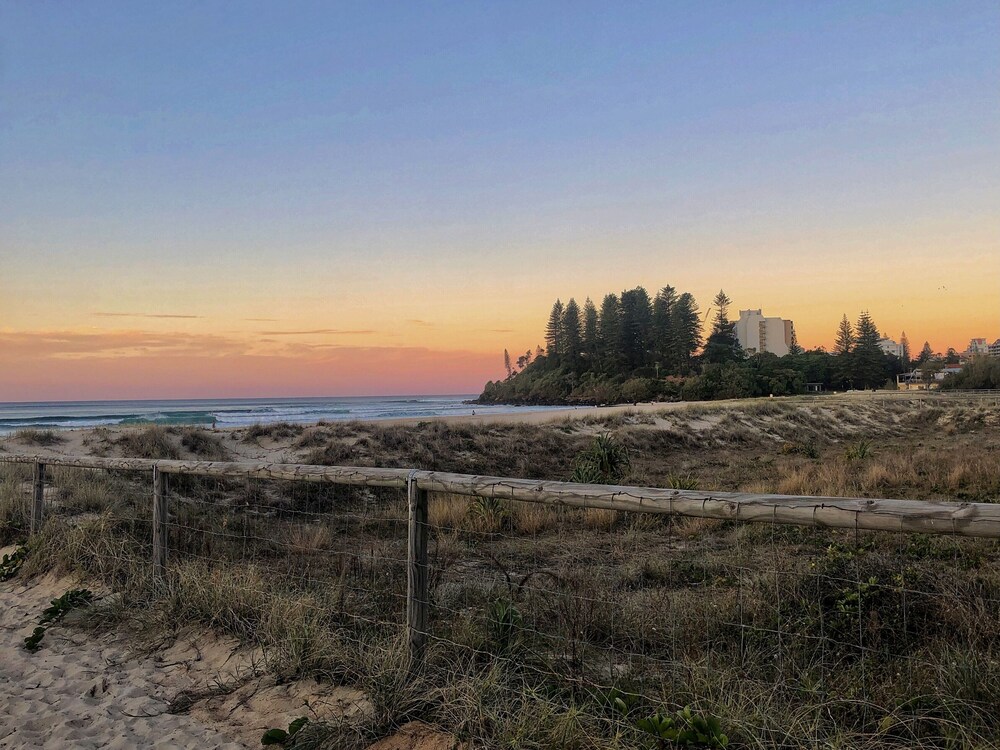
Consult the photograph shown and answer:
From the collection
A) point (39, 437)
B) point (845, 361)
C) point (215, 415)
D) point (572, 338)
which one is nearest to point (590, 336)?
point (572, 338)

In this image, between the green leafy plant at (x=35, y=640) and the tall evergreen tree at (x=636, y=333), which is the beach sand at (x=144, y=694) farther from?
the tall evergreen tree at (x=636, y=333)

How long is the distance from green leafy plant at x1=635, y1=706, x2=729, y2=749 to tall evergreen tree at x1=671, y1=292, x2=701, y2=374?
87613 mm

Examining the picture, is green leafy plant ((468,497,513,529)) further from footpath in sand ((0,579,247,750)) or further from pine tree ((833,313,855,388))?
pine tree ((833,313,855,388))

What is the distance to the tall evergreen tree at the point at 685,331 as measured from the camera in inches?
3504

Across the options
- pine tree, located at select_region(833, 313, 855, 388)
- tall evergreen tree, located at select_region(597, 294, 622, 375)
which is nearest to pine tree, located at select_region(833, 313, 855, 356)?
pine tree, located at select_region(833, 313, 855, 388)

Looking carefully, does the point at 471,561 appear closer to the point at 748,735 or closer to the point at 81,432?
the point at 748,735

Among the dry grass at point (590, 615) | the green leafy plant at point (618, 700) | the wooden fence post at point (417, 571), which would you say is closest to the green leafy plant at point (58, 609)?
the dry grass at point (590, 615)

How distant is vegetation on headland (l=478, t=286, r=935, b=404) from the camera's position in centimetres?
8625

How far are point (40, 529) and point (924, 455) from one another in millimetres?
20909

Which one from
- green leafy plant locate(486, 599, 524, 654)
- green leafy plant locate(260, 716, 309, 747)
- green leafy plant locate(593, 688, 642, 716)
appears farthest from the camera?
green leafy plant locate(486, 599, 524, 654)

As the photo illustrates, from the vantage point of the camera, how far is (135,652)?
5.31 meters

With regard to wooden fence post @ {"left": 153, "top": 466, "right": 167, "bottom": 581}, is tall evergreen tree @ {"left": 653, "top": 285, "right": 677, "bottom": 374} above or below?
above

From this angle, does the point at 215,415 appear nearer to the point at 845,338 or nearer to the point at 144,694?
the point at 144,694

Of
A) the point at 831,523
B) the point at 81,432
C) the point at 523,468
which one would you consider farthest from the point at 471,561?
the point at 81,432
